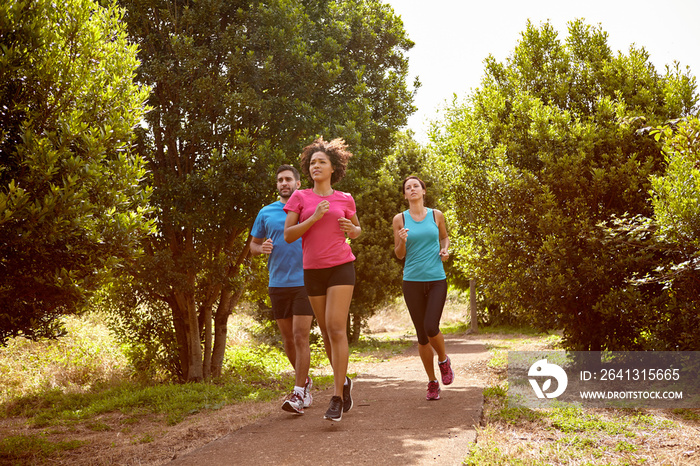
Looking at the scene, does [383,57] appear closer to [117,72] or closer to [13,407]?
[117,72]

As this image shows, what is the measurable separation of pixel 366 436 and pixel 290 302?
1.76 metres

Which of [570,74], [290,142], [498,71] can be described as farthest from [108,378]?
[570,74]

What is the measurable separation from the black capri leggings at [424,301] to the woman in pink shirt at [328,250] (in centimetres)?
111

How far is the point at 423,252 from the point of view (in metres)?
5.93

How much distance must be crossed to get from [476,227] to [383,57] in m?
4.81

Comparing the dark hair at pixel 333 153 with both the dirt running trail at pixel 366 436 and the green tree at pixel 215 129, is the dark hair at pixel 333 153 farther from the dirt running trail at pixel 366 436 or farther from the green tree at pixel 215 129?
the green tree at pixel 215 129

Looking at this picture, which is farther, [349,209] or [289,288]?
[289,288]

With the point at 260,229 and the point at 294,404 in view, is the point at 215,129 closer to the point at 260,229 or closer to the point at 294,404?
the point at 260,229

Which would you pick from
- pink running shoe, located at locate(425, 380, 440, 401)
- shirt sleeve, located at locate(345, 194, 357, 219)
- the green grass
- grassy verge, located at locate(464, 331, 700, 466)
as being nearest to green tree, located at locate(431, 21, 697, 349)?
grassy verge, located at locate(464, 331, 700, 466)

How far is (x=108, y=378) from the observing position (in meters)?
10.6

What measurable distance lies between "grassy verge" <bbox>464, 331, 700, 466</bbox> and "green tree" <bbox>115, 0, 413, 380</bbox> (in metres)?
4.79

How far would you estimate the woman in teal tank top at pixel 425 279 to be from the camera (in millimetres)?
5789

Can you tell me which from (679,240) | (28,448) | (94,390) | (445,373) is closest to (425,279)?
(445,373)

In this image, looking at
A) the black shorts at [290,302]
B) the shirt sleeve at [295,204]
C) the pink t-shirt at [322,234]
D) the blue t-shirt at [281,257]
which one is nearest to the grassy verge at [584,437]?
the pink t-shirt at [322,234]
